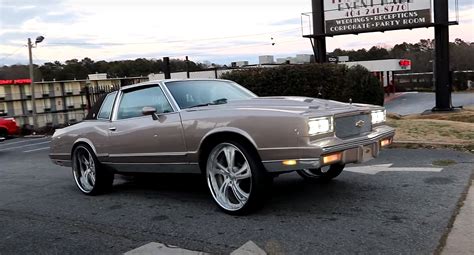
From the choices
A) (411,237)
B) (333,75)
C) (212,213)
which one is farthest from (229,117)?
(333,75)

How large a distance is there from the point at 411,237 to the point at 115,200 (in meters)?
3.80

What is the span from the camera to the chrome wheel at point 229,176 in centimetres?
511

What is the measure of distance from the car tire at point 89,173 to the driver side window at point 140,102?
0.77 meters

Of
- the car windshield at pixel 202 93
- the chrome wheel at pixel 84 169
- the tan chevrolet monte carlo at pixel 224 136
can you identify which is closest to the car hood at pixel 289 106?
the tan chevrolet monte carlo at pixel 224 136

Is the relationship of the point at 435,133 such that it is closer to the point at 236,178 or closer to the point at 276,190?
the point at 276,190

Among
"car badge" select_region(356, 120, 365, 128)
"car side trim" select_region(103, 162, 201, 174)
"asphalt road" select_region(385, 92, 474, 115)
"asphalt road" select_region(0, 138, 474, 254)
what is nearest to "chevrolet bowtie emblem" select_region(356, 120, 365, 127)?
"car badge" select_region(356, 120, 365, 128)

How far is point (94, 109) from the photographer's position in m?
7.29

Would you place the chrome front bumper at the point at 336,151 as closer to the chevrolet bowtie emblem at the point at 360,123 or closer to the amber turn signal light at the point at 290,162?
the amber turn signal light at the point at 290,162

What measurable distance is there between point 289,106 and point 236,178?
3.02 feet

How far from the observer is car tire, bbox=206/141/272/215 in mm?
4910

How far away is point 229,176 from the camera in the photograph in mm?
5234

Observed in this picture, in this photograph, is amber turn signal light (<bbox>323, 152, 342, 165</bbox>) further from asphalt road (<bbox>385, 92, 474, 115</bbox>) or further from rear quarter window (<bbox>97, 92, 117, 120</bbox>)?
asphalt road (<bbox>385, 92, 474, 115</bbox>)

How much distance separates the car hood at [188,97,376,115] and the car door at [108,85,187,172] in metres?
→ 0.41

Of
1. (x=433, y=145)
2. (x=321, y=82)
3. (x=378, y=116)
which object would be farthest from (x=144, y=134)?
(x=321, y=82)
